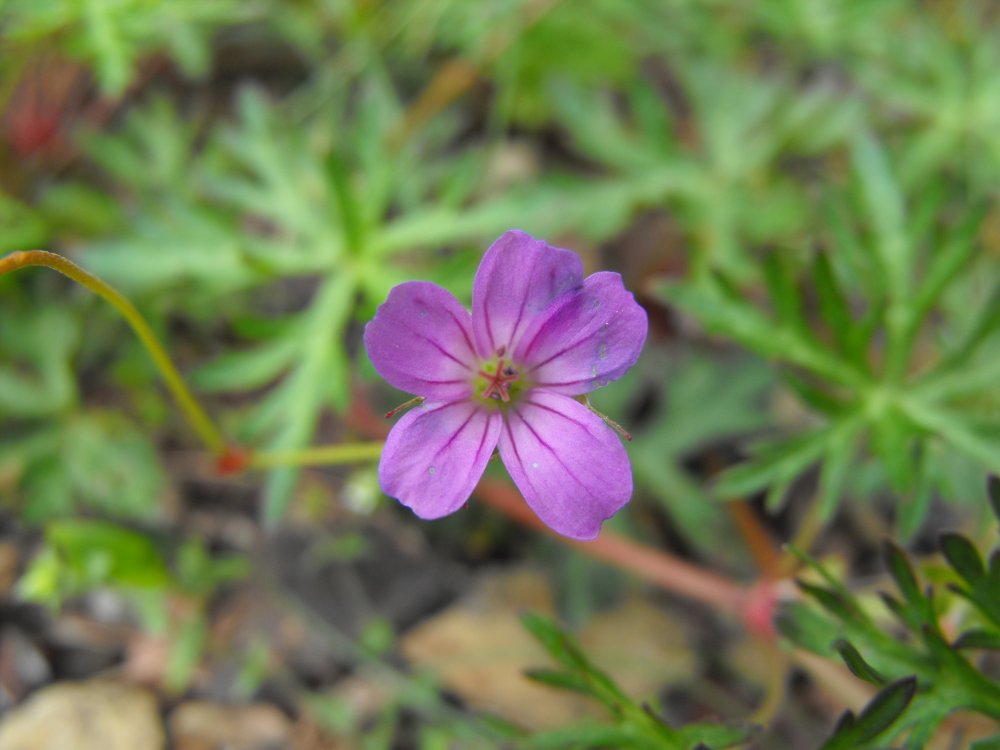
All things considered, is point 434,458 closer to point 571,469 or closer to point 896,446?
point 571,469

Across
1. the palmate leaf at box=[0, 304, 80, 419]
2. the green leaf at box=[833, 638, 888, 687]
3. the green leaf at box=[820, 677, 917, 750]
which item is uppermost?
the palmate leaf at box=[0, 304, 80, 419]

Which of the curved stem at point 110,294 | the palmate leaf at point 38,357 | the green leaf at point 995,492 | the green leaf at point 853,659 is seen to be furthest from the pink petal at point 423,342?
the palmate leaf at point 38,357

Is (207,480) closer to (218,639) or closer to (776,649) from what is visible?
(218,639)

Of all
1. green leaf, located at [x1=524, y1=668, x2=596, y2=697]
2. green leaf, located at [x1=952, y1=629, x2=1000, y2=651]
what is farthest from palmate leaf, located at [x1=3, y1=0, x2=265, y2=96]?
green leaf, located at [x1=952, y1=629, x2=1000, y2=651]

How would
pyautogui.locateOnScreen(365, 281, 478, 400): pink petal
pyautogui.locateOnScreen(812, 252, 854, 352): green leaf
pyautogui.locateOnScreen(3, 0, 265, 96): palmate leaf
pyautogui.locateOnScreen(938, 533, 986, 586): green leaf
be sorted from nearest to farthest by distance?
pyautogui.locateOnScreen(365, 281, 478, 400): pink petal < pyautogui.locateOnScreen(938, 533, 986, 586): green leaf < pyautogui.locateOnScreen(812, 252, 854, 352): green leaf < pyautogui.locateOnScreen(3, 0, 265, 96): palmate leaf

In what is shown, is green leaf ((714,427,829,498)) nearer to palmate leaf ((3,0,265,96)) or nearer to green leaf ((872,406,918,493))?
green leaf ((872,406,918,493))

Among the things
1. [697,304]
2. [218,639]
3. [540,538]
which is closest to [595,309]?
[697,304]
